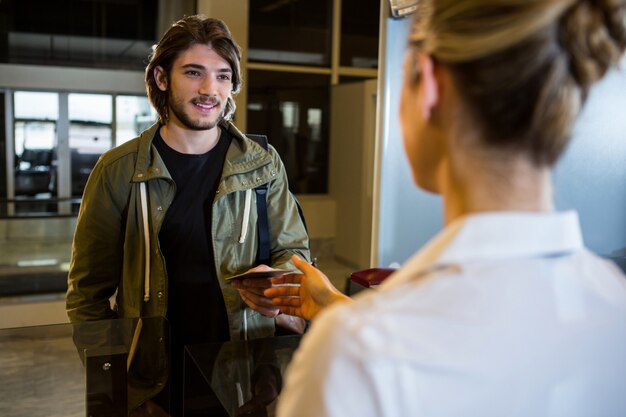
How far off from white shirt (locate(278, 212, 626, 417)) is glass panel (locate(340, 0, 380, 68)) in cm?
971

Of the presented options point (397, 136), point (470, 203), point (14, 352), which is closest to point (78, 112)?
point (397, 136)

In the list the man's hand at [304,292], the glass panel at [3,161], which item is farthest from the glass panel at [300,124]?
the man's hand at [304,292]

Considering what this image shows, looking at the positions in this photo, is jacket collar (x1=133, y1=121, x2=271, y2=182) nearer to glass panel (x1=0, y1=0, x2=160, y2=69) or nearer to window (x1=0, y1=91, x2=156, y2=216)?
window (x1=0, y1=91, x2=156, y2=216)

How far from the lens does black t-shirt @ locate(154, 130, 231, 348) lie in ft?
7.69

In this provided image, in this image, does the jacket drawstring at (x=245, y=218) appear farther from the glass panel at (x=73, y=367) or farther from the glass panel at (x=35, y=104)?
the glass panel at (x=35, y=104)

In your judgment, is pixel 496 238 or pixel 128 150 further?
pixel 128 150

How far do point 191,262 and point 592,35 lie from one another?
1830mm

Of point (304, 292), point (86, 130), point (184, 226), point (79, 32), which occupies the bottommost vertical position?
point (304, 292)

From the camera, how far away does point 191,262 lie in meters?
2.36

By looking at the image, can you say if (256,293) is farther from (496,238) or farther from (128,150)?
(496,238)

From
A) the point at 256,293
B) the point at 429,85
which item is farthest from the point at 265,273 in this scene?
the point at 429,85

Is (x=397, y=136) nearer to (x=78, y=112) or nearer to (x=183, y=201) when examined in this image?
(x=183, y=201)

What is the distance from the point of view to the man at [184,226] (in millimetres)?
2305

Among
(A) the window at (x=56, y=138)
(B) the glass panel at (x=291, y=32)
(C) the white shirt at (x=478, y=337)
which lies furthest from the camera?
(B) the glass panel at (x=291, y=32)
